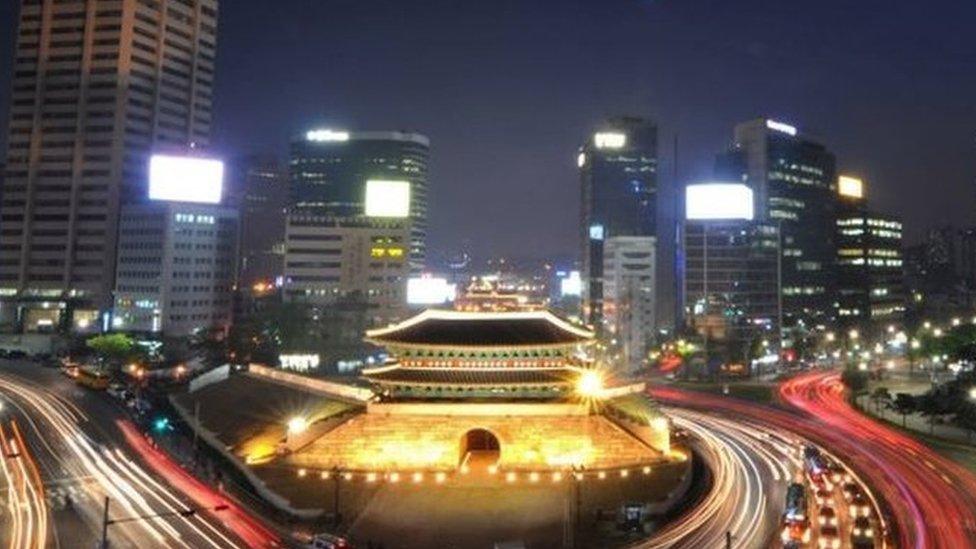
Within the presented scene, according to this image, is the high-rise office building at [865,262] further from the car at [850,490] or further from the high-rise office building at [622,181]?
the car at [850,490]

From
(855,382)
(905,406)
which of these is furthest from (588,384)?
(855,382)

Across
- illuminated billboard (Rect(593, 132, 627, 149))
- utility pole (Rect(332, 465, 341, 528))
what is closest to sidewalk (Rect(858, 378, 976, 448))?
utility pole (Rect(332, 465, 341, 528))

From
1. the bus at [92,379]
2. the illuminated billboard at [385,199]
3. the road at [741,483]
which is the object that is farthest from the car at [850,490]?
the illuminated billboard at [385,199]

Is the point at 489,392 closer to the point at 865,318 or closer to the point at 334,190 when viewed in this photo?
the point at 865,318

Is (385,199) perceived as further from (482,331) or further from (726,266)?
(482,331)

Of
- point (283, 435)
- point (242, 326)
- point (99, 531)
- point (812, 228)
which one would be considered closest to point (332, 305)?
point (242, 326)
